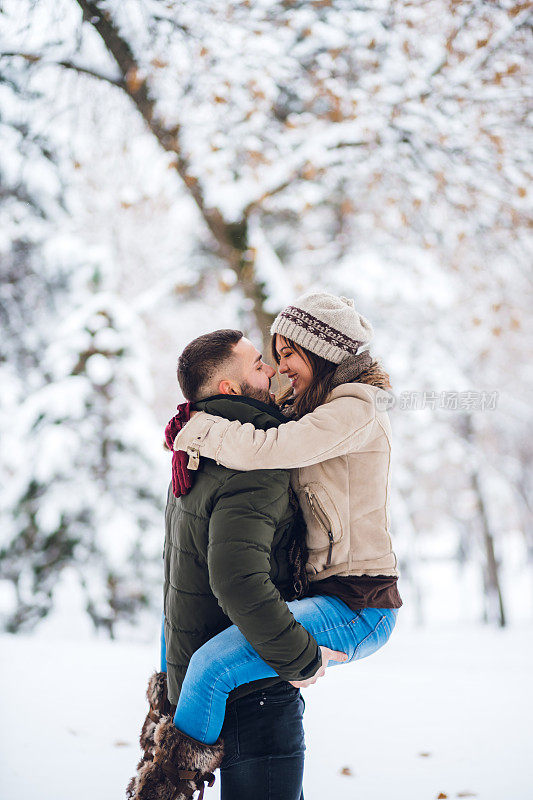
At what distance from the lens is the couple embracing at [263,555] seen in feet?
5.76

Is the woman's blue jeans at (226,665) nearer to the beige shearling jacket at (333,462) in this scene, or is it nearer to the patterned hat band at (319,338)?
the beige shearling jacket at (333,462)

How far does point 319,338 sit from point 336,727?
3.29 metres

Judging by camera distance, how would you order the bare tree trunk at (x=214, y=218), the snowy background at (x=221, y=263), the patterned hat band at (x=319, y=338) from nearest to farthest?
the patterned hat band at (x=319, y=338) < the snowy background at (x=221, y=263) < the bare tree trunk at (x=214, y=218)

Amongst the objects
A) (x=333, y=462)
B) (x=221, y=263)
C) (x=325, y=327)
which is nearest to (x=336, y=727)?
(x=333, y=462)

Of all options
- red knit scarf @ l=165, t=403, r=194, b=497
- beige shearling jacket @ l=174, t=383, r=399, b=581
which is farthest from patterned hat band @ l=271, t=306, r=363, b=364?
red knit scarf @ l=165, t=403, r=194, b=497

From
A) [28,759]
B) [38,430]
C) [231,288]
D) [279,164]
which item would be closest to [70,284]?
A: [38,430]

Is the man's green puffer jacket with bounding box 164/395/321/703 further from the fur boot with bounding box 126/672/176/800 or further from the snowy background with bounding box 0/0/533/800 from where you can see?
the snowy background with bounding box 0/0/533/800

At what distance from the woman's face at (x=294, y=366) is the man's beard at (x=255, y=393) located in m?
0.14

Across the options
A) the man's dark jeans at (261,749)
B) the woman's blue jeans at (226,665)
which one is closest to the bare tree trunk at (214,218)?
the woman's blue jeans at (226,665)

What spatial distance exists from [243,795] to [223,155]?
5.23 meters

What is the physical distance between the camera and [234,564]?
66.5 inches

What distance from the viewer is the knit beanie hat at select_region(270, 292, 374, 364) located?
2156 mm

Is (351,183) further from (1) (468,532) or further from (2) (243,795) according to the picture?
(1) (468,532)

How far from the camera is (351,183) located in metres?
7.77
